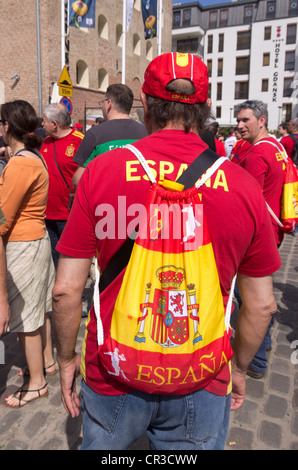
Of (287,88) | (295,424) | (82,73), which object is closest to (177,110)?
(295,424)

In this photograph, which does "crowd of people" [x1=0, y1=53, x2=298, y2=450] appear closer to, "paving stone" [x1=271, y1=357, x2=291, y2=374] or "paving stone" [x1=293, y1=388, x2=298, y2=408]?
"paving stone" [x1=293, y1=388, x2=298, y2=408]

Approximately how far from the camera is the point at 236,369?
170 centimetres

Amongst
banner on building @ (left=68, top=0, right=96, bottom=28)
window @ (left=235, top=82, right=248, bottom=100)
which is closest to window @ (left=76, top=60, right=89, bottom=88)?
banner on building @ (left=68, top=0, right=96, bottom=28)

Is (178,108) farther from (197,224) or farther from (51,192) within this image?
(51,192)

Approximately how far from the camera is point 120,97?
3.68 meters

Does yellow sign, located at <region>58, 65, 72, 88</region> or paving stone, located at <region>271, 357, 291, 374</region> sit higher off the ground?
yellow sign, located at <region>58, 65, 72, 88</region>

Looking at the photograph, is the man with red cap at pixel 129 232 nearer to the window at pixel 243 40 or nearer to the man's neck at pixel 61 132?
the man's neck at pixel 61 132

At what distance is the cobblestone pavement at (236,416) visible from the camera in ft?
8.71

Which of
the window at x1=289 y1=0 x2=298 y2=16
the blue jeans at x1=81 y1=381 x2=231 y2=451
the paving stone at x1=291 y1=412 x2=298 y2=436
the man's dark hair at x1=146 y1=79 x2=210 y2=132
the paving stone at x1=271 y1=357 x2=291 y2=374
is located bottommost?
the paving stone at x1=291 y1=412 x2=298 y2=436

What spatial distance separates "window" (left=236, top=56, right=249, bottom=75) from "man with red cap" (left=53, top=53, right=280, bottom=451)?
52.8m

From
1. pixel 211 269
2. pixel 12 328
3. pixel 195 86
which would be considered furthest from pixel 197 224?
pixel 12 328

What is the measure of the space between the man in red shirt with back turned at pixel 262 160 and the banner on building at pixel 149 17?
17.0 m

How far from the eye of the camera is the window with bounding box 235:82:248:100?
48888 millimetres

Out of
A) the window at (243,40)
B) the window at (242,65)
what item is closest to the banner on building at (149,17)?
the window at (242,65)
